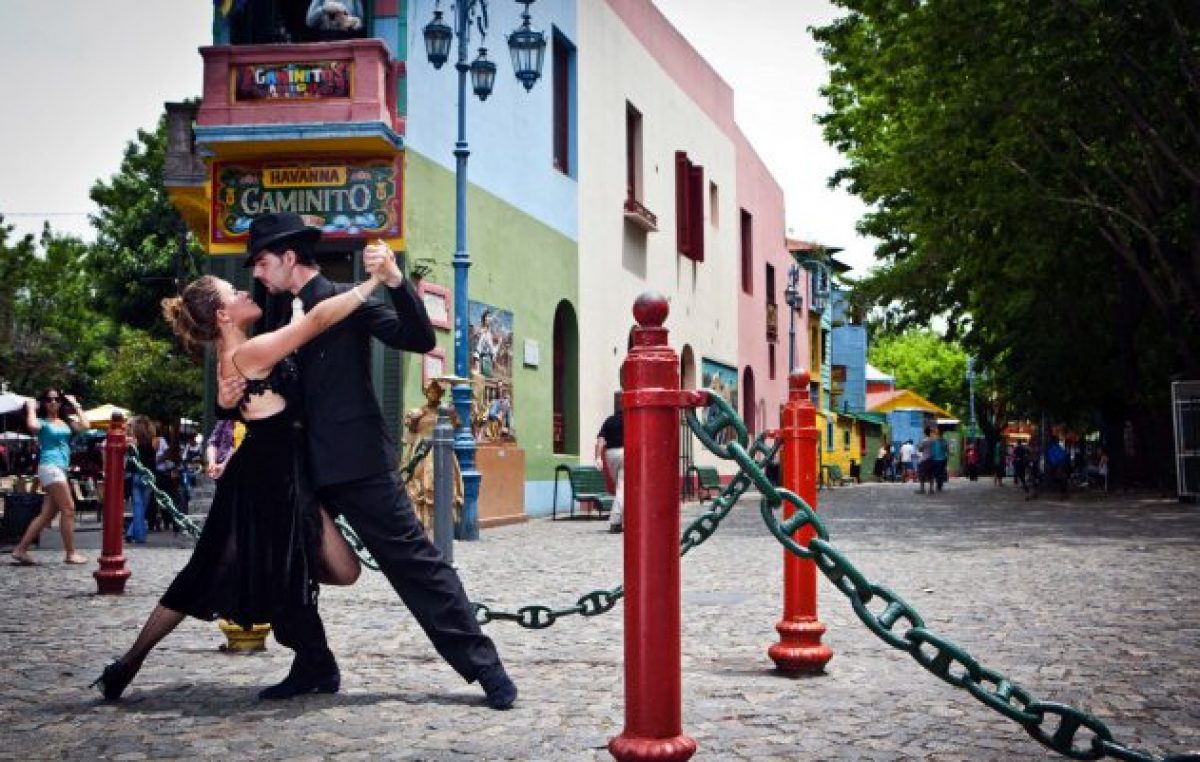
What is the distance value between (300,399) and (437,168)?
1307 cm

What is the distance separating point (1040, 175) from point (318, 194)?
39.2 feet

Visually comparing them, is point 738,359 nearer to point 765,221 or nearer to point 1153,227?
point 765,221

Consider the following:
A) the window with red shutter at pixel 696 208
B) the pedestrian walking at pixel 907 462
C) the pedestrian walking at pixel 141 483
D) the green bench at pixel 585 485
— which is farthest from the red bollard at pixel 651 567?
the pedestrian walking at pixel 907 462

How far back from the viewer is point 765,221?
39.9 meters

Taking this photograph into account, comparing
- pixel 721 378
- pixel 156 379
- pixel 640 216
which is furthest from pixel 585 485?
pixel 156 379

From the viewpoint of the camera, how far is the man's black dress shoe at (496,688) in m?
5.14

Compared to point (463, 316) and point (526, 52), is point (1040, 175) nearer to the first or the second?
point (526, 52)

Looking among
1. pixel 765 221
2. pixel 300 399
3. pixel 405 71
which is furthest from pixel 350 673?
pixel 765 221

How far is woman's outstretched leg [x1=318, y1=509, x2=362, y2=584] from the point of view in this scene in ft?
17.5

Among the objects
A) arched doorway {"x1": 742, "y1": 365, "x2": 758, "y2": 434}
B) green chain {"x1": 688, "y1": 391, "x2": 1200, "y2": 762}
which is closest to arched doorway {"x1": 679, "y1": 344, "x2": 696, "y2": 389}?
arched doorway {"x1": 742, "y1": 365, "x2": 758, "y2": 434}

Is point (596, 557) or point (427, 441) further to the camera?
point (596, 557)

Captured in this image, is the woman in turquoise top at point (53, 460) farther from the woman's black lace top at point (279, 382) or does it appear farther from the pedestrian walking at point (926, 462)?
the pedestrian walking at point (926, 462)

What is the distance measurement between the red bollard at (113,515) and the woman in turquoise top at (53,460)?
2.70 meters

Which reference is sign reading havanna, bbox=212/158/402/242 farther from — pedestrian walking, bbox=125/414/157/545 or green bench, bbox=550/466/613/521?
green bench, bbox=550/466/613/521
